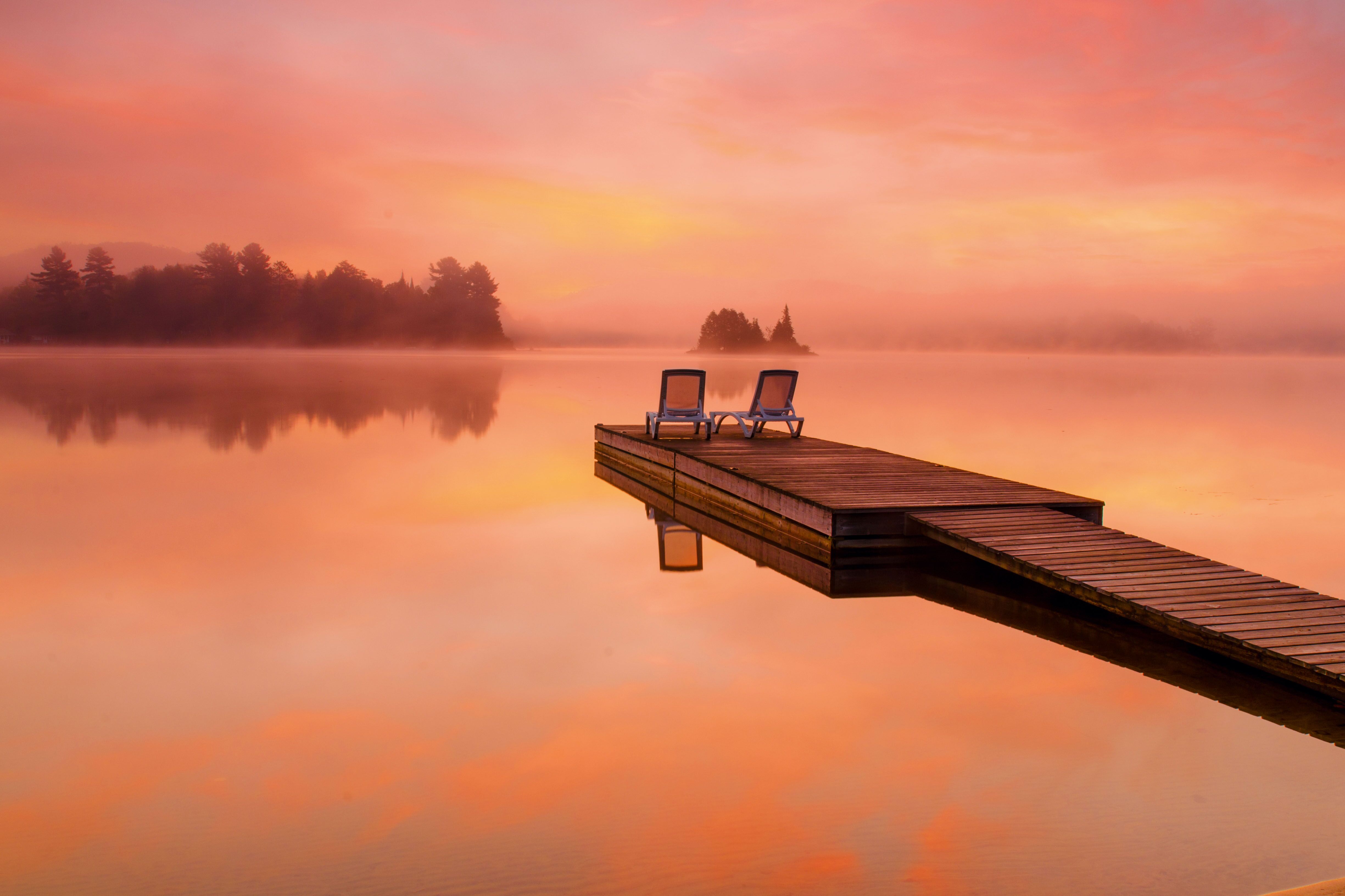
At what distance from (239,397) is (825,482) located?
27.0 metres

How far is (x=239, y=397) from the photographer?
3177 centimetres

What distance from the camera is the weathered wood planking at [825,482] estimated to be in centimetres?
856

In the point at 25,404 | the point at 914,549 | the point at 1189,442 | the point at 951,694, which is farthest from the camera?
the point at 25,404

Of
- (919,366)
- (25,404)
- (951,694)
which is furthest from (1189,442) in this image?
(919,366)

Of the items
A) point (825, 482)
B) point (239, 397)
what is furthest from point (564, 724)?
point (239, 397)

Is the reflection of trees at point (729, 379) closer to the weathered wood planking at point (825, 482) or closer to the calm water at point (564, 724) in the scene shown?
the weathered wood planking at point (825, 482)

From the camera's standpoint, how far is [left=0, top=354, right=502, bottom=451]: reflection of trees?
74.2 ft

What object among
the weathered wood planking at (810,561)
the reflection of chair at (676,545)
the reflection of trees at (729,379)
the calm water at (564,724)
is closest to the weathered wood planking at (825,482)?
the weathered wood planking at (810,561)

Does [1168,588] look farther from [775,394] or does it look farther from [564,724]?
[775,394]

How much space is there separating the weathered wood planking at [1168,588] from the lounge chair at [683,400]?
5.50 metres

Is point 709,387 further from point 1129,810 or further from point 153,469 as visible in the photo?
point 1129,810

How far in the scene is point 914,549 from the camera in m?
8.73

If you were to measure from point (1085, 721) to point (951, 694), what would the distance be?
76 cm

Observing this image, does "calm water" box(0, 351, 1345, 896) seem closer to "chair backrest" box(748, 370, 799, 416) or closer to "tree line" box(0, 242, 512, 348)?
"chair backrest" box(748, 370, 799, 416)
